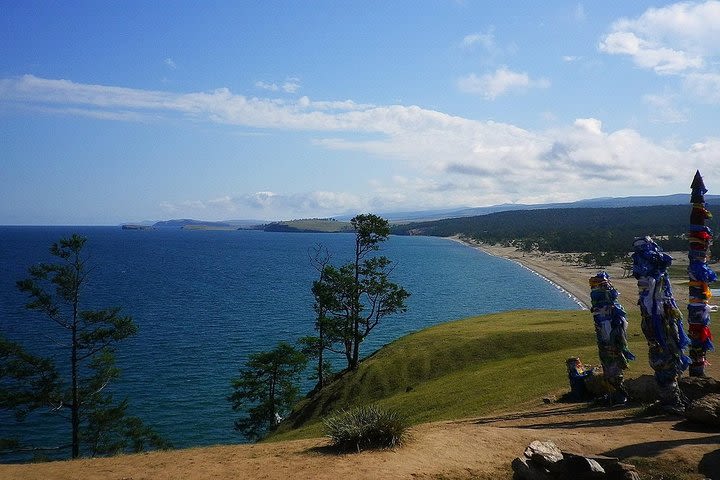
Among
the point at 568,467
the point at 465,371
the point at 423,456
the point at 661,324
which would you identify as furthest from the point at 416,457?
the point at 465,371

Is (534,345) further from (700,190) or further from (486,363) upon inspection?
(700,190)

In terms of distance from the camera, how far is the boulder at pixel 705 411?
17641mm

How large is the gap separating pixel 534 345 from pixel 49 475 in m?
38.0

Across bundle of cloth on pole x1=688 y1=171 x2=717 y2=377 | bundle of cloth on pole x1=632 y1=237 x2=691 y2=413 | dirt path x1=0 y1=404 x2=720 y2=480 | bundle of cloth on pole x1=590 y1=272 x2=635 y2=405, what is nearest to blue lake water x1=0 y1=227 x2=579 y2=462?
dirt path x1=0 y1=404 x2=720 y2=480

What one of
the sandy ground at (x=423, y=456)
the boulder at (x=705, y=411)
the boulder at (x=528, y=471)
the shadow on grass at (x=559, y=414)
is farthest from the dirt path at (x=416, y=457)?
the shadow on grass at (x=559, y=414)

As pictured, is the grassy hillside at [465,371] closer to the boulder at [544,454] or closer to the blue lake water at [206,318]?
the blue lake water at [206,318]

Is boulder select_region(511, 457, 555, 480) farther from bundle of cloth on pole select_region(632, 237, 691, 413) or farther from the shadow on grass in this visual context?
bundle of cloth on pole select_region(632, 237, 691, 413)

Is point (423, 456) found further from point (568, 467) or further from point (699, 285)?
point (699, 285)

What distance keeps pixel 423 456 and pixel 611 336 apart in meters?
12.8

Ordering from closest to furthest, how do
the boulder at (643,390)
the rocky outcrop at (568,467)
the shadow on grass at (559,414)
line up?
the rocky outcrop at (568,467) < the shadow on grass at (559,414) < the boulder at (643,390)

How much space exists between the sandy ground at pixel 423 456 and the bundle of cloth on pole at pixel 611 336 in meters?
3.21

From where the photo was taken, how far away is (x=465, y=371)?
42031mm

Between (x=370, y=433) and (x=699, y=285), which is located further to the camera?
(x=699, y=285)

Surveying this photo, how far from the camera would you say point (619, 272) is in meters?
160
